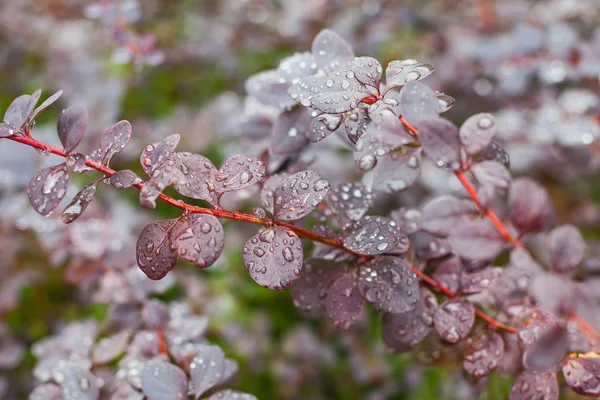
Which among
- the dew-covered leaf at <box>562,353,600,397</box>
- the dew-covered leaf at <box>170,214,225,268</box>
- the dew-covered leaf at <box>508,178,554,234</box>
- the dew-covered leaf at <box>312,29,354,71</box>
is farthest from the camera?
the dew-covered leaf at <box>508,178,554,234</box>

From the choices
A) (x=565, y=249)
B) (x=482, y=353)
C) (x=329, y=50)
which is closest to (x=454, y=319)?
(x=482, y=353)

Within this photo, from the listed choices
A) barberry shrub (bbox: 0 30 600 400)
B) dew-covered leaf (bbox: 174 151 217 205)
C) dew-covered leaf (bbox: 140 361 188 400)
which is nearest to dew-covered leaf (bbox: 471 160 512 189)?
barberry shrub (bbox: 0 30 600 400)

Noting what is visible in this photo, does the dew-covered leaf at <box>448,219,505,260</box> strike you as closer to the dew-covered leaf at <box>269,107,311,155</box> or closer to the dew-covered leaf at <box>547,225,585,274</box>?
the dew-covered leaf at <box>547,225,585,274</box>

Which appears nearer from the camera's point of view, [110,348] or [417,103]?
[417,103]

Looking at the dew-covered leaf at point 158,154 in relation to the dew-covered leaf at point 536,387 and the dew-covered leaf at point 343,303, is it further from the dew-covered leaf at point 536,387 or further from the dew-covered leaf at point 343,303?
the dew-covered leaf at point 536,387

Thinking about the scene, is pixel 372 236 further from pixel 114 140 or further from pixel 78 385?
pixel 78 385

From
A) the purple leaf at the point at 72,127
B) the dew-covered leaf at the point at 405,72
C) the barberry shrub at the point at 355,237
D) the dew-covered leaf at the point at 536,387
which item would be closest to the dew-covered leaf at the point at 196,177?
the barberry shrub at the point at 355,237
